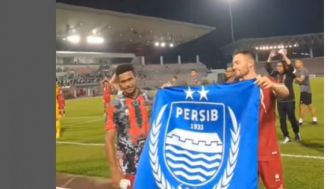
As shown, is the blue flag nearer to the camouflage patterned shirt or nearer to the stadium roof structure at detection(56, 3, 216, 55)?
the camouflage patterned shirt

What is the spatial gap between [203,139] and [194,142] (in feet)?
0.25

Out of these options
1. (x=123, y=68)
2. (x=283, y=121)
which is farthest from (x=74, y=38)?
(x=283, y=121)

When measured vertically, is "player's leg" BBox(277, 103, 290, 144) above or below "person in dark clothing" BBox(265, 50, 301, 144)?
below

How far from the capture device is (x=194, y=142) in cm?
278

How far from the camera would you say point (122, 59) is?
375cm

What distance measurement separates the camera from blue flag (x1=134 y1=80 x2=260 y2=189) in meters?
2.51

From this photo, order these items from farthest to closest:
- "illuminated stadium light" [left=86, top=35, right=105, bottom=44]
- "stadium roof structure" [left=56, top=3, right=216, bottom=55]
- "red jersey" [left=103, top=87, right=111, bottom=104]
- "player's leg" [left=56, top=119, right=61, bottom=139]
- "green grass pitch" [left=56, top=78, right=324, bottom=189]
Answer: "player's leg" [left=56, top=119, right=61, bottom=139], "illuminated stadium light" [left=86, top=35, right=105, bottom=44], "red jersey" [left=103, top=87, right=111, bottom=104], "stadium roof structure" [left=56, top=3, right=216, bottom=55], "green grass pitch" [left=56, top=78, right=324, bottom=189]

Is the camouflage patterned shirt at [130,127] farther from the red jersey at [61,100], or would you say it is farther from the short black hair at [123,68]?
the red jersey at [61,100]

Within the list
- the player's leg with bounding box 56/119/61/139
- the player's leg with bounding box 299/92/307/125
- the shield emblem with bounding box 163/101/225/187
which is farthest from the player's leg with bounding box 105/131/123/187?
the player's leg with bounding box 56/119/61/139

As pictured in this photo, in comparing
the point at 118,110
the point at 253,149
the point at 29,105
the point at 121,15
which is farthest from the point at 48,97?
the point at 253,149

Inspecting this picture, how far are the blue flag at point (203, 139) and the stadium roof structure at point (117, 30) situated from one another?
0.84 m

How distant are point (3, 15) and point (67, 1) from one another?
75 cm

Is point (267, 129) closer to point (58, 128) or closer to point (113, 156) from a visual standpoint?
point (113, 156)

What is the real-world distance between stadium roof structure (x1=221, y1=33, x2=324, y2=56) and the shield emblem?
23.0 inches
